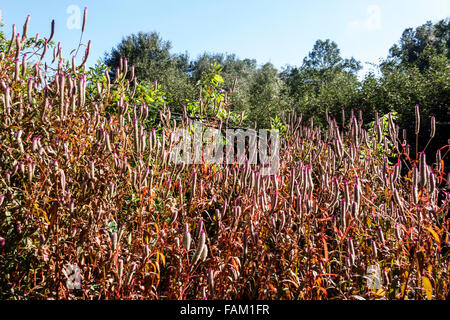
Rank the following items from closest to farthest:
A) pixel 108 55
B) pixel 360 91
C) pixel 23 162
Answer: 1. pixel 23 162
2. pixel 360 91
3. pixel 108 55

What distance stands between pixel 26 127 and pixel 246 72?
3577 centimetres

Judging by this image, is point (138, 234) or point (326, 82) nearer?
point (138, 234)

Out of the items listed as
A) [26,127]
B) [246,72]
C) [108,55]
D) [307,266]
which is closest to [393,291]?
[307,266]

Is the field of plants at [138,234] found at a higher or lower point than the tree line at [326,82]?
lower

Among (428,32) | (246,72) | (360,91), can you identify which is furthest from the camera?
(246,72)

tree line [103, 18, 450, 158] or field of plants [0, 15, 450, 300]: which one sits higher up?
tree line [103, 18, 450, 158]

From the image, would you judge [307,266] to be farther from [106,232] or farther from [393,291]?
[106,232]

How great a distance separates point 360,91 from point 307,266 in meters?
12.1

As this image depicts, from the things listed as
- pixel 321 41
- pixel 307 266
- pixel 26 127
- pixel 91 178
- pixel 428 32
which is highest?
pixel 321 41

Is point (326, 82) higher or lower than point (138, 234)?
higher

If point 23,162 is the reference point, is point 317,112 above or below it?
above

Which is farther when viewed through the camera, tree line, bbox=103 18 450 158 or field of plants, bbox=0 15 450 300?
tree line, bbox=103 18 450 158

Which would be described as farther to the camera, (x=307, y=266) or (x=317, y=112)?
(x=317, y=112)

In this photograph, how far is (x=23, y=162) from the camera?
1564 millimetres
